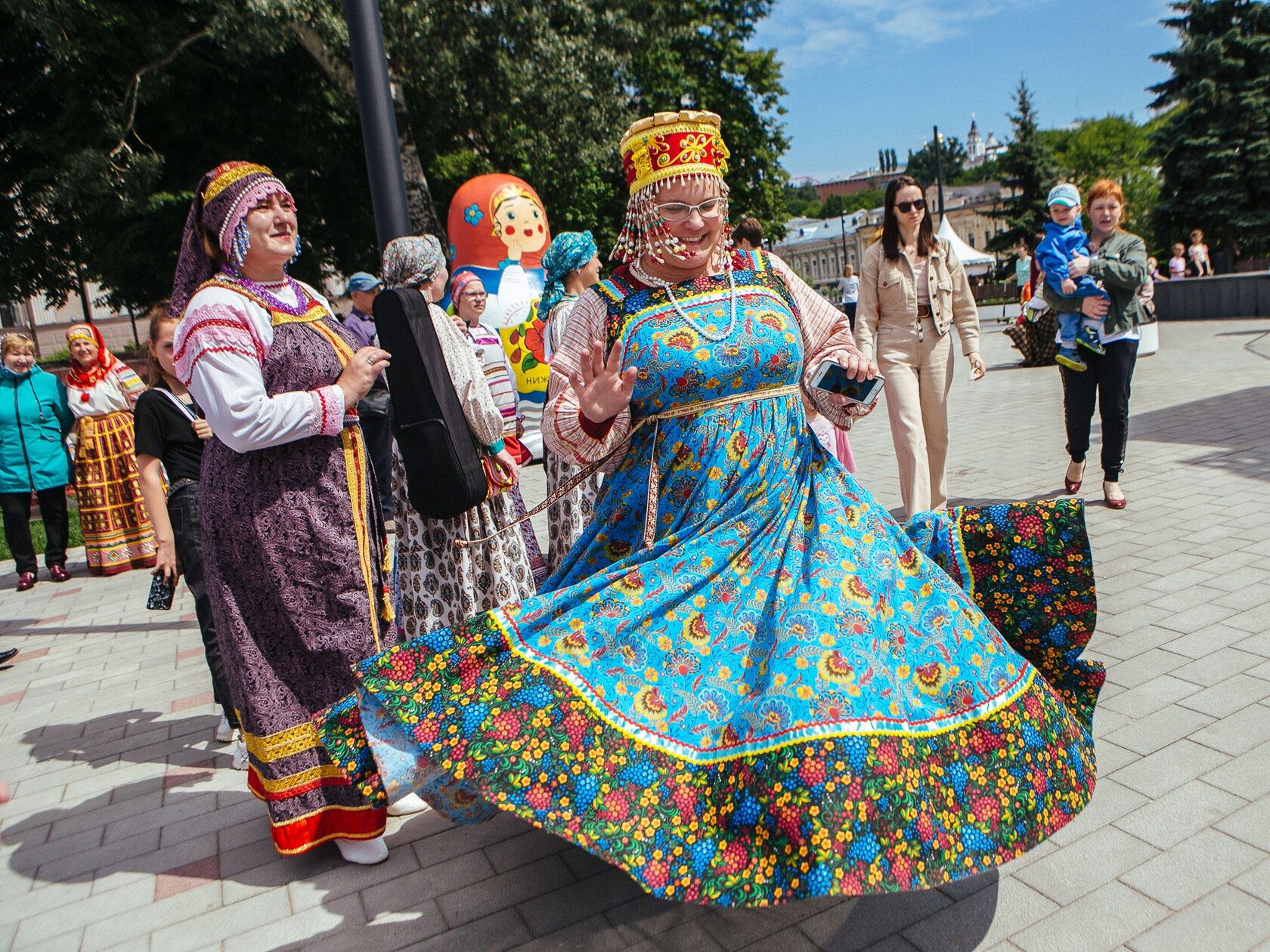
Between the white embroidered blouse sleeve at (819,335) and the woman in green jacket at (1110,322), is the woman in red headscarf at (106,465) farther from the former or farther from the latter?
the woman in green jacket at (1110,322)

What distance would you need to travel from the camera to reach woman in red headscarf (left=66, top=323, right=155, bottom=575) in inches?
338

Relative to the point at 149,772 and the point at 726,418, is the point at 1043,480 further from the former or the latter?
the point at 149,772

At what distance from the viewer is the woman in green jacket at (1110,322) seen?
6137 mm

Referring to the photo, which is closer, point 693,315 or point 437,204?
point 693,315

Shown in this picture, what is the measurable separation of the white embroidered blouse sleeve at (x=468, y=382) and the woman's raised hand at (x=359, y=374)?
44cm

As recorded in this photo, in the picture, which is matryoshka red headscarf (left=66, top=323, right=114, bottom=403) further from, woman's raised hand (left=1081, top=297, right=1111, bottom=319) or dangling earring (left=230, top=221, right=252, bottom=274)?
woman's raised hand (left=1081, top=297, right=1111, bottom=319)

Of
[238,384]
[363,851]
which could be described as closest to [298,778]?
[363,851]

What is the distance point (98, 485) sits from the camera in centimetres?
861

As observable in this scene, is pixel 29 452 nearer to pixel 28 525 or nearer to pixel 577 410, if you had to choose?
pixel 28 525

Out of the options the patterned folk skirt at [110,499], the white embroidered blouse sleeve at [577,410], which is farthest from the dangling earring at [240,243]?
the patterned folk skirt at [110,499]

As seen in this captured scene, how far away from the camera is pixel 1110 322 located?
6168 mm

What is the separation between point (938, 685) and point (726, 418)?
0.92 m

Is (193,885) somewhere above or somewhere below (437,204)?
below

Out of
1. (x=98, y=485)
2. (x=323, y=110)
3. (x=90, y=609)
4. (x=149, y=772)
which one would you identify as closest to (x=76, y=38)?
(x=323, y=110)
